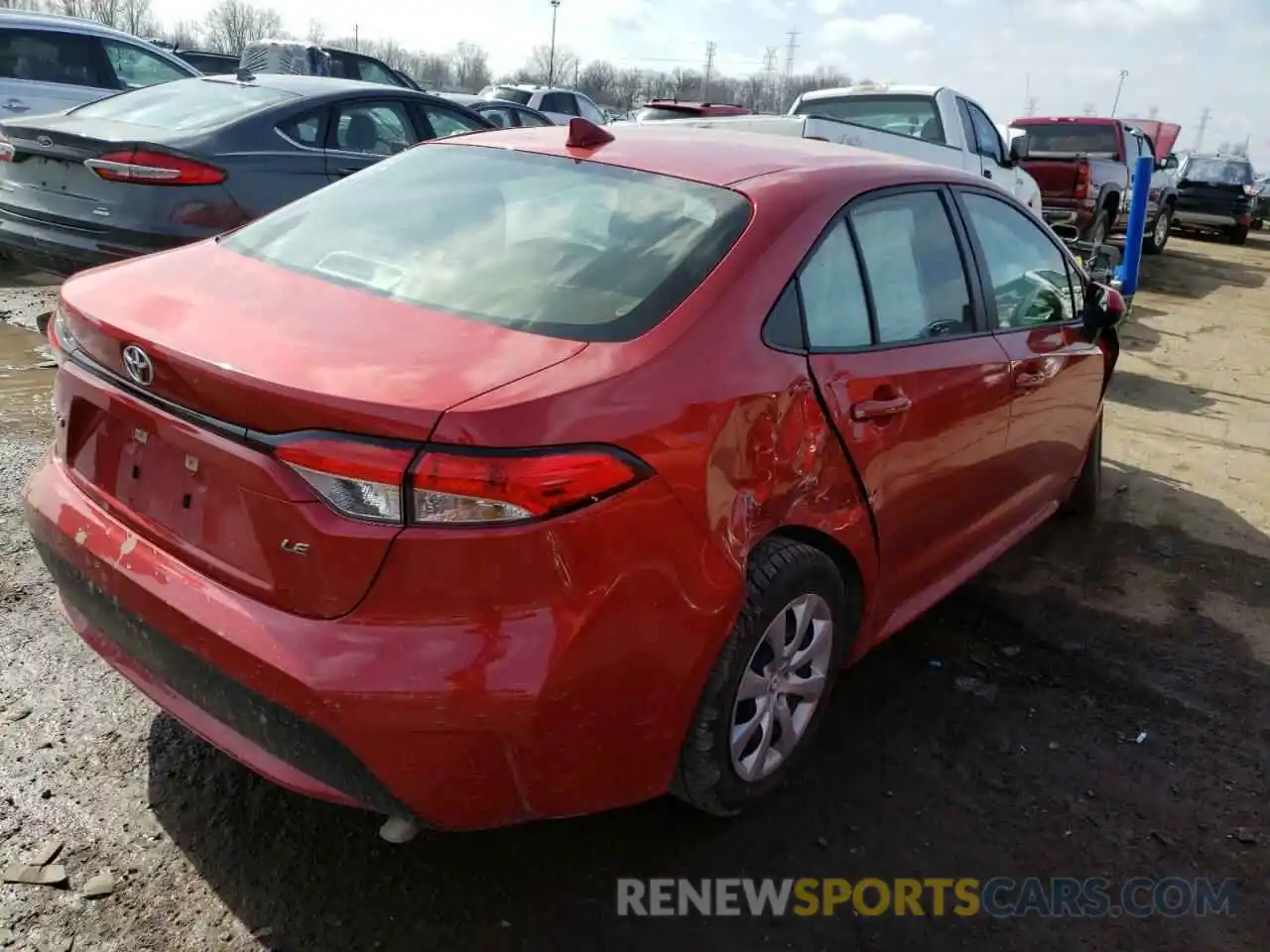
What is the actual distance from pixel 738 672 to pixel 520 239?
1.17 m

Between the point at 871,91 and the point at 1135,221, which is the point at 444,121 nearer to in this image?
the point at 871,91

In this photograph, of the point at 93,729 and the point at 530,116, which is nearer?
the point at 93,729

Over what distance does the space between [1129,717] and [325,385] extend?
8.97 feet

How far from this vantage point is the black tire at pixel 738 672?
7.53 feet

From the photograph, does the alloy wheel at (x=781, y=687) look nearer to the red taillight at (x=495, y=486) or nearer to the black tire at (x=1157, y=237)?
the red taillight at (x=495, y=486)

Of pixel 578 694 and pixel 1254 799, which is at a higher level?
pixel 578 694

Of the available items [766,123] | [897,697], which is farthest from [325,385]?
[766,123]

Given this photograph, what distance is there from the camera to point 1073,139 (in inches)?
591

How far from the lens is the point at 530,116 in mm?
13125

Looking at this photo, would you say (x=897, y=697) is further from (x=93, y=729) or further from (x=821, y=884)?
(x=93, y=729)

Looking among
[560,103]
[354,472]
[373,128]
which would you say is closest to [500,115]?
[560,103]

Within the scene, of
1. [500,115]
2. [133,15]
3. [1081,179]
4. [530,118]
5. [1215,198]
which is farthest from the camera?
[133,15]

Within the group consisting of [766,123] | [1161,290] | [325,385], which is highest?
[766,123]

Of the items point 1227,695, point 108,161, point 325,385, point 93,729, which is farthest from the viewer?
point 108,161
